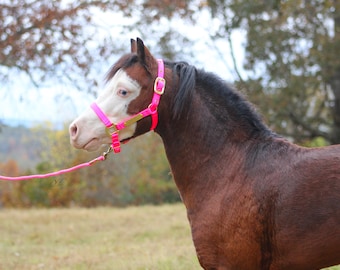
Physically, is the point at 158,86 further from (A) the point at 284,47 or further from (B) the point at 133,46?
(A) the point at 284,47

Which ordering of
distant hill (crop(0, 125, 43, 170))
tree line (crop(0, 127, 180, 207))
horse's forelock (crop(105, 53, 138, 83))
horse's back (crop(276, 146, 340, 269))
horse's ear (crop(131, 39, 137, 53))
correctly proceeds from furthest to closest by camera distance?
distant hill (crop(0, 125, 43, 170)) → tree line (crop(0, 127, 180, 207)) → horse's ear (crop(131, 39, 137, 53)) → horse's forelock (crop(105, 53, 138, 83)) → horse's back (crop(276, 146, 340, 269))

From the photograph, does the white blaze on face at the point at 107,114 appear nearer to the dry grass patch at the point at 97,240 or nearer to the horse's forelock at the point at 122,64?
the horse's forelock at the point at 122,64

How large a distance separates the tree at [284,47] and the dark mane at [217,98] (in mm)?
11352

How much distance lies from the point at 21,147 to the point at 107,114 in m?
29.5

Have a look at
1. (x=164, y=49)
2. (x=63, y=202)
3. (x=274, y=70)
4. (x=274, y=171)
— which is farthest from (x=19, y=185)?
(x=274, y=171)

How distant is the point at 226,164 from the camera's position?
11.3 ft

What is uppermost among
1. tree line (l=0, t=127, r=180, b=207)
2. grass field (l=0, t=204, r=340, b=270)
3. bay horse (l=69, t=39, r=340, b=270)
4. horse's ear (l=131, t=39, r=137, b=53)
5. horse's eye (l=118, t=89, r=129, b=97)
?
horse's ear (l=131, t=39, r=137, b=53)

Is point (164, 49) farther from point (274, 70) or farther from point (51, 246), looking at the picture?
point (51, 246)

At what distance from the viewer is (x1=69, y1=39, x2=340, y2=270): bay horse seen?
3.13 meters

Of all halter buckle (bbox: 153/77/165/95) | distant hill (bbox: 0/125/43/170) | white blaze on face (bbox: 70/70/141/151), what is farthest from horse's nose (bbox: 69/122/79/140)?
distant hill (bbox: 0/125/43/170)

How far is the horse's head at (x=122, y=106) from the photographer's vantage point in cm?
340

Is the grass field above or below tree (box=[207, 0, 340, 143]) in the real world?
below

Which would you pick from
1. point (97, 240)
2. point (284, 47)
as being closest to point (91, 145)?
point (97, 240)

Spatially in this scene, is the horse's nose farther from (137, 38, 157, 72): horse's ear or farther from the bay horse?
(137, 38, 157, 72): horse's ear
